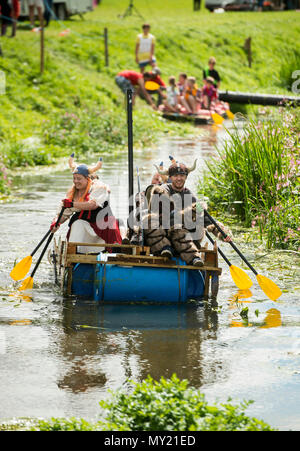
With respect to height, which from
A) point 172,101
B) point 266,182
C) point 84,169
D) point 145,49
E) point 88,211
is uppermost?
point 84,169

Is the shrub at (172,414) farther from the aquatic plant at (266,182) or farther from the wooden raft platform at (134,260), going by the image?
the aquatic plant at (266,182)

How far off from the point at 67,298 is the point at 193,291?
4.79ft

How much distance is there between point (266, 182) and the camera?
13.2 meters

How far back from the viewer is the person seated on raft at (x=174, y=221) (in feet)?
32.4

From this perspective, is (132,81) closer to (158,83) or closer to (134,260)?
(158,83)

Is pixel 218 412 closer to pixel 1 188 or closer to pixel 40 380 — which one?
pixel 40 380

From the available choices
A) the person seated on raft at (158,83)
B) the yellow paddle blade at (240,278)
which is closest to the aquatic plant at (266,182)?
the yellow paddle blade at (240,278)

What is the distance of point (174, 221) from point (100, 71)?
64.9ft

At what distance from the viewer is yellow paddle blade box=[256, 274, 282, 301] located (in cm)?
1003

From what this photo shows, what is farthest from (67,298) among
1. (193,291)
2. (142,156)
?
(142,156)

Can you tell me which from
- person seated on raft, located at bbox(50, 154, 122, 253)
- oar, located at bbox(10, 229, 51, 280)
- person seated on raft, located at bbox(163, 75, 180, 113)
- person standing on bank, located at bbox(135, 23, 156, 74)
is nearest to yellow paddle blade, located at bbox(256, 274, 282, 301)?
person seated on raft, located at bbox(50, 154, 122, 253)

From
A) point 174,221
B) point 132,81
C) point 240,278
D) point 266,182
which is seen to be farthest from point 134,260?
point 132,81

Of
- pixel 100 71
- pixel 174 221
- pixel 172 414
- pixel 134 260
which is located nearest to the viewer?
pixel 172 414

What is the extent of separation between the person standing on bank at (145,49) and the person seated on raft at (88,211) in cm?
1796
